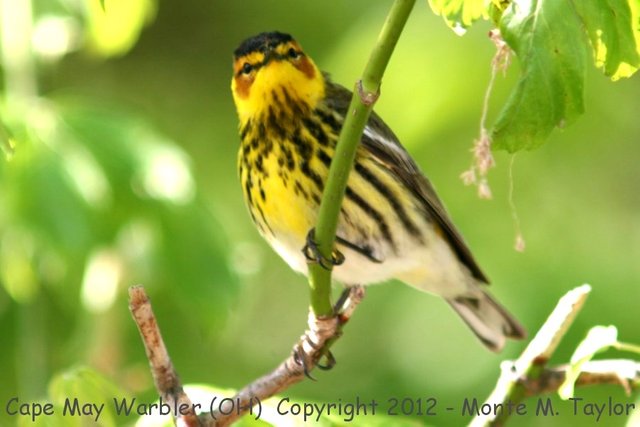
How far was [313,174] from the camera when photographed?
3.29m

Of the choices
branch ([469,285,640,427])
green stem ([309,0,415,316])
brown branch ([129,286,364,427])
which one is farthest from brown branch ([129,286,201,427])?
branch ([469,285,640,427])

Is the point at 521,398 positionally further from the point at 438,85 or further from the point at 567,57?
the point at 438,85

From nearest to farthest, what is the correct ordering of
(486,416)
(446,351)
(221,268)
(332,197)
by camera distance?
1. (332,197)
2. (486,416)
3. (221,268)
4. (446,351)

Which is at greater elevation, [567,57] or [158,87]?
[158,87]

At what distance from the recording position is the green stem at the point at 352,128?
1.89 meters

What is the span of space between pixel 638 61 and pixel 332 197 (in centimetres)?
58

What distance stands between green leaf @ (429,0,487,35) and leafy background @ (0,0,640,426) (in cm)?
101

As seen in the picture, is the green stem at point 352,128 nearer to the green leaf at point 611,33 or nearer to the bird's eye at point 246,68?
the green leaf at point 611,33

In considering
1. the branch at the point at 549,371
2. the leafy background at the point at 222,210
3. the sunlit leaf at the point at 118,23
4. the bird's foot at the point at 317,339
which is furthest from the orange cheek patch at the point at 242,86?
the branch at the point at 549,371

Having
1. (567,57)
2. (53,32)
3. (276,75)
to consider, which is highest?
(53,32)

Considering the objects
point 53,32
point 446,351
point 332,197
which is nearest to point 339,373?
point 446,351

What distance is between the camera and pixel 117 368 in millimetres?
4098

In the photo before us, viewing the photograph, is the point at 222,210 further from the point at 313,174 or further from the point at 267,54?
the point at 313,174

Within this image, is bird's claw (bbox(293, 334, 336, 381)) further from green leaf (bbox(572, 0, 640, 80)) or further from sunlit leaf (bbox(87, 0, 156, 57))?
sunlit leaf (bbox(87, 0, 156, 57))
